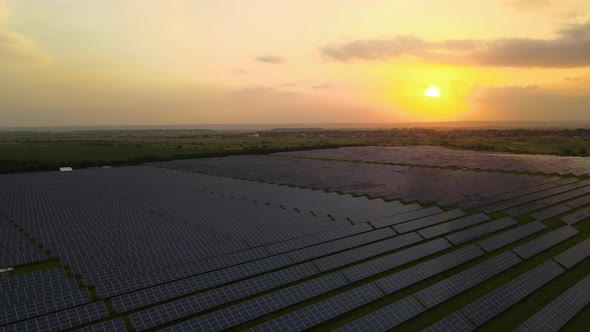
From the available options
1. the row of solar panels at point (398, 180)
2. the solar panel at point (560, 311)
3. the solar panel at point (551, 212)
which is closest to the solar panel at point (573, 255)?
the solar panel at point (560, 311)

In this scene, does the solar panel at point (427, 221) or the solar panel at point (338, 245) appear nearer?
the solar panel at point (338, 245)

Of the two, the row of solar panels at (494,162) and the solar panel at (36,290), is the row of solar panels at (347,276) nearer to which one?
the solar panel at (36,290)

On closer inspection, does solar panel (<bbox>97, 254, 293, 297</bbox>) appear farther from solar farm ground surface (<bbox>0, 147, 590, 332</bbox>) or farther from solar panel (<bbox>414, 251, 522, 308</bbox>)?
solar panel (<bbox>414, 251, 522, 308</bbox>)

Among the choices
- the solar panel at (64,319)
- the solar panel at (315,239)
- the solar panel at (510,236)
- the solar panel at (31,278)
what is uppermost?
the solar panel at (31,278)

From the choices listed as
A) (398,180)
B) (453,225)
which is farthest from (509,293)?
(398,180)

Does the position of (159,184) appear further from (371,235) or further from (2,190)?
(371,235)
